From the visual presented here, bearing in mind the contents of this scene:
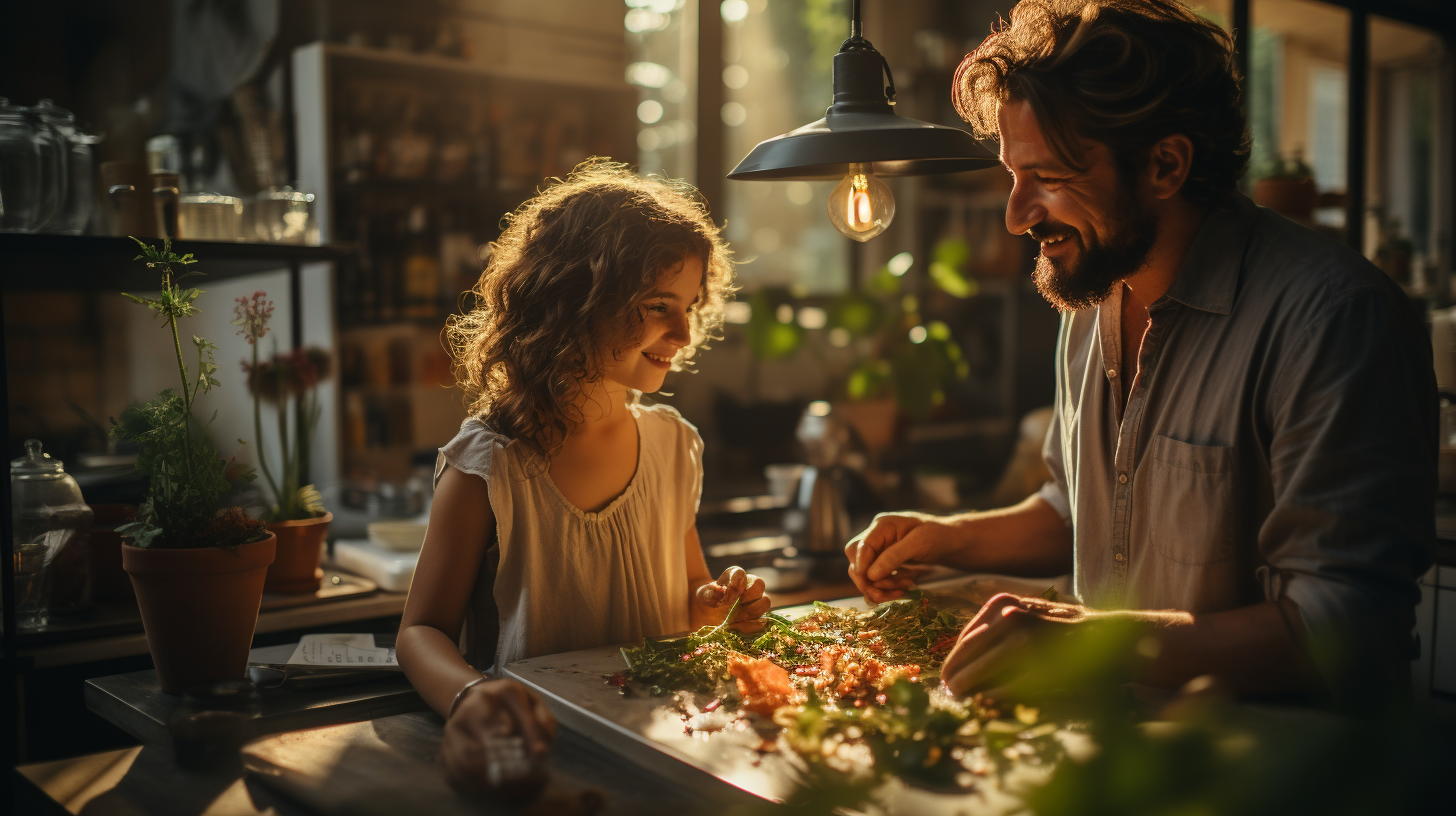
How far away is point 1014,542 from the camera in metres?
1.73

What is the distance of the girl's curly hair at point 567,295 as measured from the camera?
146cm

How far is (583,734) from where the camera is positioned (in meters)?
1.14

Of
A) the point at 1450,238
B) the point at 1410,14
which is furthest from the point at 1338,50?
the point at 1410,14

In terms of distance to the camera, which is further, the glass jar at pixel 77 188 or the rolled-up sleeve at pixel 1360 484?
the glass jar at pixel 77 188

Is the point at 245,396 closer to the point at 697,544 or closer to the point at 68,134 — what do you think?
the point at 68,134

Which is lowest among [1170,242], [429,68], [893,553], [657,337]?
[893,553]

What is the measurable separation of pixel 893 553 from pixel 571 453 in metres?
0.49

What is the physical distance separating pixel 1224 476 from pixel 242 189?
6.65ft

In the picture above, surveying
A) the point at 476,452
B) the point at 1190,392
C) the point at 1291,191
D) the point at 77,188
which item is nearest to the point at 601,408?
the point at 476,452

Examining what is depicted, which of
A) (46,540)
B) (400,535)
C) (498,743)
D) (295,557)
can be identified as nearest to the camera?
(498,743)

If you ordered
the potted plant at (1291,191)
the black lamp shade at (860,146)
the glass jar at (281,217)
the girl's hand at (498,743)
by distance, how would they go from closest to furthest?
1. the girl's hand at (498,743)
2. the black lamp shade at (860,146)
3. the glass jar at (281,217)
4. the potted plant at (1291,191)

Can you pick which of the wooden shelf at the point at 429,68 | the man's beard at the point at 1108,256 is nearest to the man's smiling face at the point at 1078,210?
the man's beard at the point at 1108,256

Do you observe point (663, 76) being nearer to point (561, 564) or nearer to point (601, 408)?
point (601, 408)

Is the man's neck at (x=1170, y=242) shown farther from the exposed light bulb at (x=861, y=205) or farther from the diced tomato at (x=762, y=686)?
the diced tomato at (x=762, y=686)
